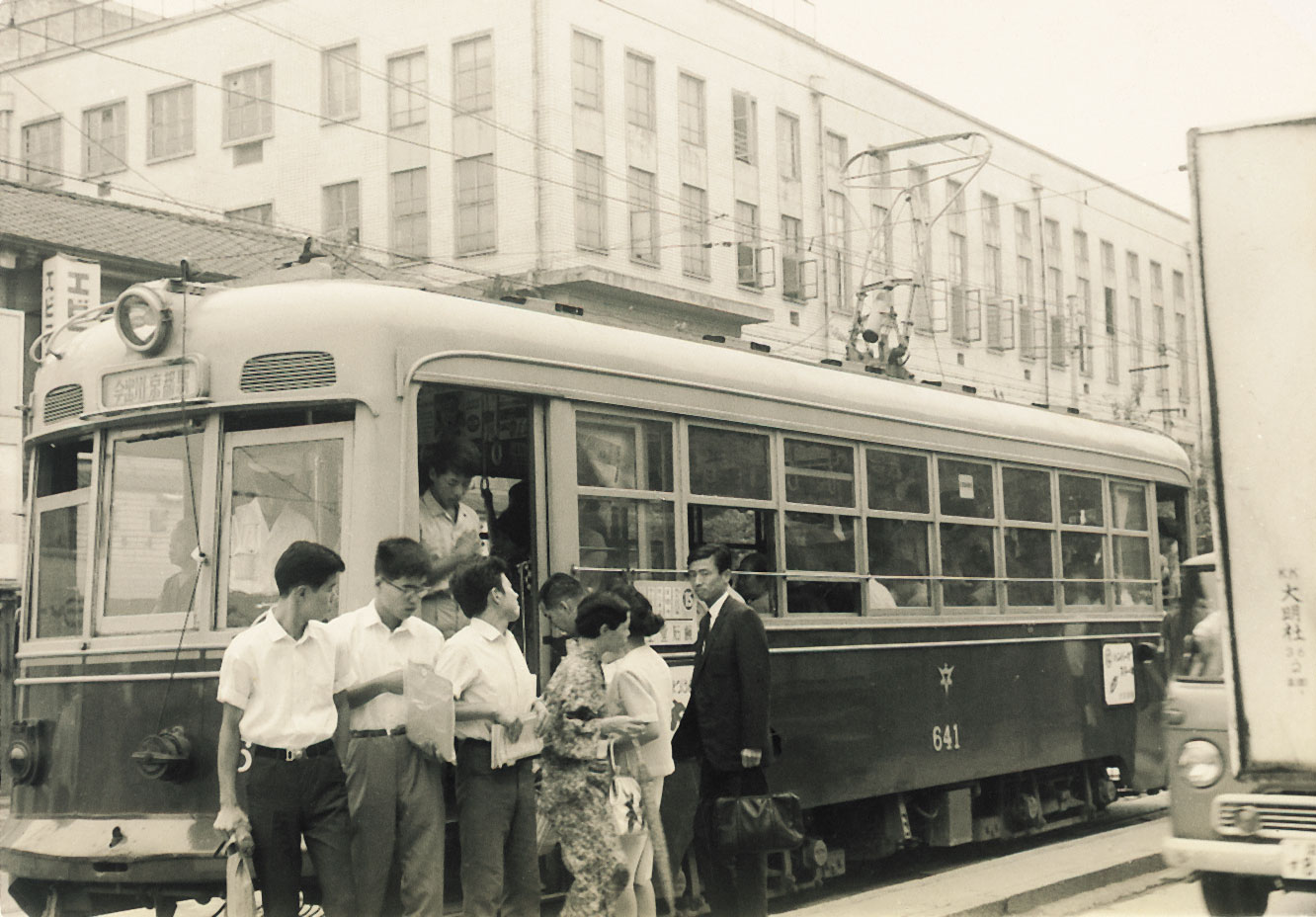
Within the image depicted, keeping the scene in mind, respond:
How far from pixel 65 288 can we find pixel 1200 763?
47.7 ft

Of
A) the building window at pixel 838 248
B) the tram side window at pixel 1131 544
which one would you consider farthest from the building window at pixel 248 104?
the tram side window at pixel 1131 544

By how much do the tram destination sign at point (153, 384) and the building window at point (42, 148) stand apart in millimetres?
28136

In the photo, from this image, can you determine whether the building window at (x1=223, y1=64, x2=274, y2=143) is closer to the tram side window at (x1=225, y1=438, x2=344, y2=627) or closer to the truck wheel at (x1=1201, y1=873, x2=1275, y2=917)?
the tram side window at (x1=225, y1=438, x2=344, y2=627)

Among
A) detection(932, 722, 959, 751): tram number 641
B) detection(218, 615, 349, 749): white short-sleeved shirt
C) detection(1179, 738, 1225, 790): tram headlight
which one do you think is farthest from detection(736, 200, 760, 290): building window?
detection(218, 615, 349, 749): white short-sleeved shirt

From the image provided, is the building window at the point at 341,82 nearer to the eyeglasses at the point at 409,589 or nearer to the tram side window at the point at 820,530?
the tram side window at the point at 820,530

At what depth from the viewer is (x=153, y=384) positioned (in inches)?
309

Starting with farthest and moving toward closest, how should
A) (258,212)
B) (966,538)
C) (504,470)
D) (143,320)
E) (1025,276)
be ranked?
(1025,276), (258,212), (966,538), (504,470), (143,320)

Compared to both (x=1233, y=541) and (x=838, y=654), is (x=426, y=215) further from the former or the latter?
(x=1233, y=541)

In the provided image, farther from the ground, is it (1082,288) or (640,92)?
(640,92)

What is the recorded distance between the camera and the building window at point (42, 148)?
1346 inches

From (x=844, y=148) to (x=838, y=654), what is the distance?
80.7 ft

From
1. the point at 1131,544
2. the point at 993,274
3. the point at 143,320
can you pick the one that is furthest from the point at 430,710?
the point at 993,274

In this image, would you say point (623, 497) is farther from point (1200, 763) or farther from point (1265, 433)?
point (1265, 433)

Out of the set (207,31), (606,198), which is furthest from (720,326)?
(207,31)
